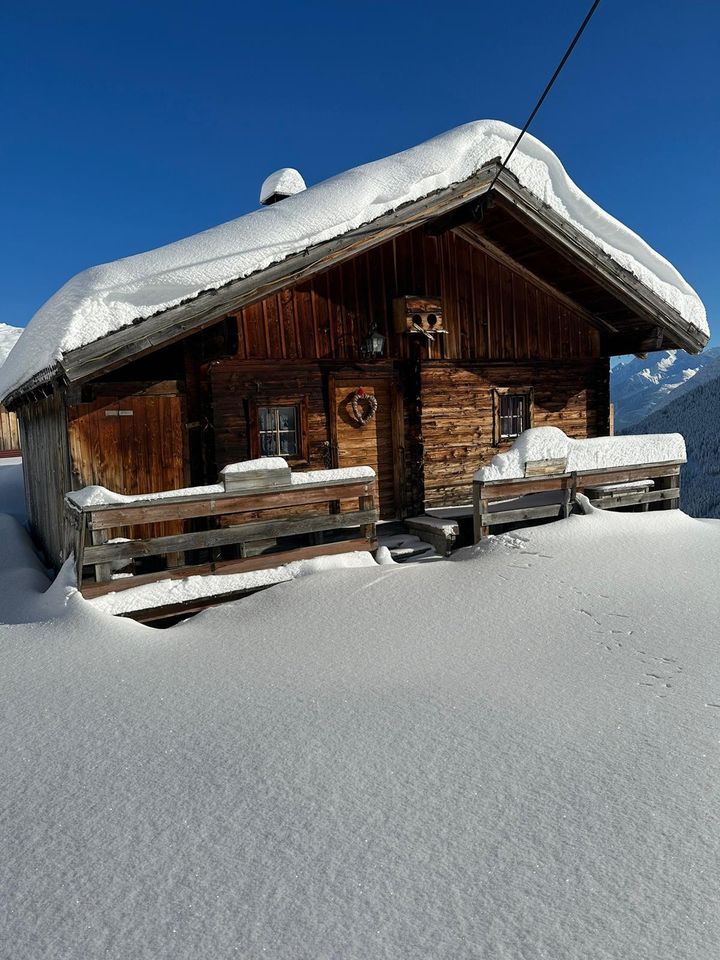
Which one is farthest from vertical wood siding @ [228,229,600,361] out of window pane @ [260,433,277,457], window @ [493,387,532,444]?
window pane @ [260,433,277,457]

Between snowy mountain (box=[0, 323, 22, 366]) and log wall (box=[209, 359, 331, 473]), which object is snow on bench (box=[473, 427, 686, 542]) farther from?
snowy mountain (box=[0, 323, 22, 366])

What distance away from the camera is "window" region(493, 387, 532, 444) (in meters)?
10.8

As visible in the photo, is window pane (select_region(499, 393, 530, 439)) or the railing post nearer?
the railing post

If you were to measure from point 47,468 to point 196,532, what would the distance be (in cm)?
405

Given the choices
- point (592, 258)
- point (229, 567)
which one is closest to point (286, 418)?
point (229, 567)

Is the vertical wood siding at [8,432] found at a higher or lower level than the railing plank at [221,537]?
higher

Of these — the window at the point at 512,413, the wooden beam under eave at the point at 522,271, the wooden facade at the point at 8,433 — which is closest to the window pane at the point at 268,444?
the window at the point at 512,413

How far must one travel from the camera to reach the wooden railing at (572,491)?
311 inches

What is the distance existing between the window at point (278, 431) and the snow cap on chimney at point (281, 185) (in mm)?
6557

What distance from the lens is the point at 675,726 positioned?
12.1 ft

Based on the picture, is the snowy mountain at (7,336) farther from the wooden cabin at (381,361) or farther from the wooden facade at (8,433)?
the wooden cabin at (381,361)

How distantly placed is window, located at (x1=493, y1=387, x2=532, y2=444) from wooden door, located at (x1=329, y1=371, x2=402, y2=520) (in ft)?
6.36

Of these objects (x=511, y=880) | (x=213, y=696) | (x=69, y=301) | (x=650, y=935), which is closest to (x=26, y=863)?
(x=213, y=696)

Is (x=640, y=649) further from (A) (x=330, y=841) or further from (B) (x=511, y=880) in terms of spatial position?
(A) (x=330, y=841)
